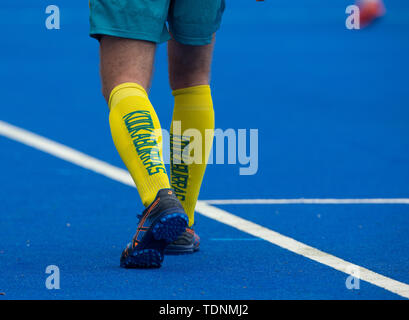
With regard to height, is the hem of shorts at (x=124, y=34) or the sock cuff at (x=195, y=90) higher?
the sock cuff at (x=195, y=90)

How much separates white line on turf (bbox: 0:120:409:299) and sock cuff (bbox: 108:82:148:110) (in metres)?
0.94

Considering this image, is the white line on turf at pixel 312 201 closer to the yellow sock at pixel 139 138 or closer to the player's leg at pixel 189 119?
the player's leg at pixel 189 119

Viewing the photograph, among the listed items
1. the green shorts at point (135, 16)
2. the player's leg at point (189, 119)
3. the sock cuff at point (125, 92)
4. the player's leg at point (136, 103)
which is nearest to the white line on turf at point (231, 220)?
the player's leg at point (189, 119)

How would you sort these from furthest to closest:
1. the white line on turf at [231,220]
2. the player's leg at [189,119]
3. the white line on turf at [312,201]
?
the white line on turf at [312,201]
the player's leg at [189,119]
the white line on turf at [231,220]

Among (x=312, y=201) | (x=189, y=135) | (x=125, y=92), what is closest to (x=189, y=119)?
(x=189, y=135)

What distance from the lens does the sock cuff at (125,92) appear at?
348cm

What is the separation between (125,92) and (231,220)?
4.44 feet

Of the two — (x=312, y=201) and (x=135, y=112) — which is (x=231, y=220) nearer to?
(x=312, y=201)

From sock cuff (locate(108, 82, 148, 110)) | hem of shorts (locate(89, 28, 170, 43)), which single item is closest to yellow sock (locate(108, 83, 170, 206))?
sock cuff (locate(108, 82, 148, 110))

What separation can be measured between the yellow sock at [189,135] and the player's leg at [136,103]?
457mm

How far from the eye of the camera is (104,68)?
3564mm

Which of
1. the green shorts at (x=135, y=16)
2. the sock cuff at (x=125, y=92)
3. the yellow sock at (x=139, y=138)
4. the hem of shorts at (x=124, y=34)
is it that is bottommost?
the yellow sock at (x=139, y=138)

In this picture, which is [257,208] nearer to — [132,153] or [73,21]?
[132,153]
